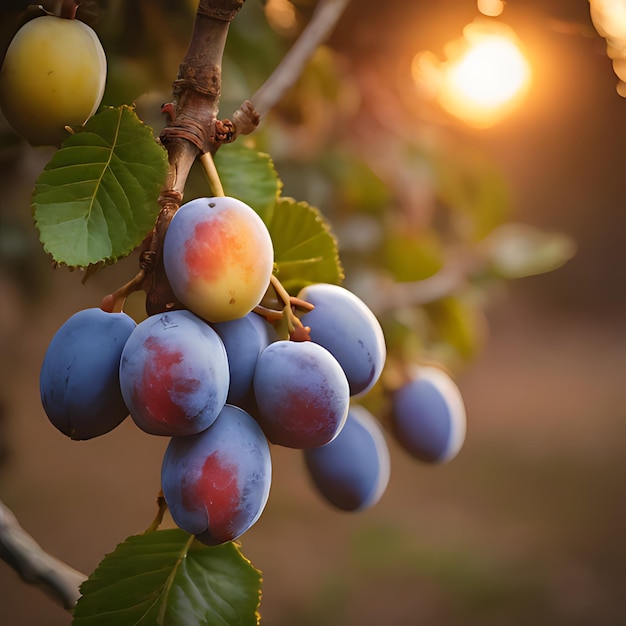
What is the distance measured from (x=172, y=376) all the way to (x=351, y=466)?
0.81 feet

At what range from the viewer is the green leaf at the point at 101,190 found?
325 millimetres

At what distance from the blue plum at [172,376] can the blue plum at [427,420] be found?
36 cm

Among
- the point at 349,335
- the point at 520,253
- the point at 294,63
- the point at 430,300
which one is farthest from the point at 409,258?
the point at 349,335

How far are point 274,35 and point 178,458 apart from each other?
57 cm

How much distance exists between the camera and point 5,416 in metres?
0.81

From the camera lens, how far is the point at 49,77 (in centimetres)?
34

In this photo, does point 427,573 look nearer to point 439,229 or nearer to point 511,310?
point 439,229

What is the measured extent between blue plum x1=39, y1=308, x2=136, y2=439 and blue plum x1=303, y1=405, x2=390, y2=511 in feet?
0.70

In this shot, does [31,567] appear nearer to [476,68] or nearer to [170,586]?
[170,586]

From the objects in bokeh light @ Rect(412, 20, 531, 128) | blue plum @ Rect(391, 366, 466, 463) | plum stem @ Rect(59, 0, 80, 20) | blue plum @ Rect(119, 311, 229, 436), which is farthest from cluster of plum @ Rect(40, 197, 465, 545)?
bokeh light @ Rect(412, 20, 531, 128)

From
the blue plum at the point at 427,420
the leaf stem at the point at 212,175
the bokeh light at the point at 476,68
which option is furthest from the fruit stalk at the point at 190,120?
the bokeh light at the point at 476,68

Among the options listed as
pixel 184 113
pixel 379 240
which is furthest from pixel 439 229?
pixel 184 113

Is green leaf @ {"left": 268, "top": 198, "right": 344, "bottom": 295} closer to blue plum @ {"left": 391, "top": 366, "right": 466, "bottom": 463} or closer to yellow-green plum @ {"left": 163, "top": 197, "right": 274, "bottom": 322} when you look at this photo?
yellow-green plum @ {"left": 163, "top": 197, "right": 274, "bottom": 322}

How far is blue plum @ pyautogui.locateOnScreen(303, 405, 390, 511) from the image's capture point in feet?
1.69
